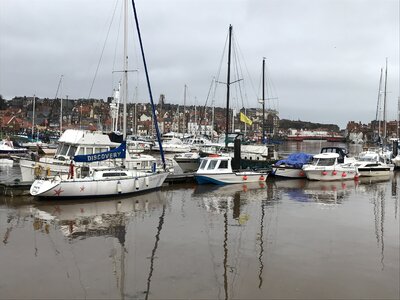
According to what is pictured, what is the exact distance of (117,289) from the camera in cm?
898

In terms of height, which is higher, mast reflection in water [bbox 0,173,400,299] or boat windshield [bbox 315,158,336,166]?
boat windshield [bbox 315,158,336,166]

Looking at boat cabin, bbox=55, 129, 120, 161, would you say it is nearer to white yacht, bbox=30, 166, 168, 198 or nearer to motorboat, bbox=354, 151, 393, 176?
white yacht, bbox=30, 166, 168, 198

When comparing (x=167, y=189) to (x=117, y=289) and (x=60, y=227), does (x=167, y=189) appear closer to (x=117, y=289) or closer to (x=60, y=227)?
(x=60, y=227)

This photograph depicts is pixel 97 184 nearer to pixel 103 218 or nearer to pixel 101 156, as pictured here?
pixel 101 156

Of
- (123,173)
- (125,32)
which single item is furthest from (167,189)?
(125,32)

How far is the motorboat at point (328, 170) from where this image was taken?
1220 inches

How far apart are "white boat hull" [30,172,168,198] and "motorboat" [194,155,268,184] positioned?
16.7 ft

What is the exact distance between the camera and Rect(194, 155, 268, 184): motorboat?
26.6m

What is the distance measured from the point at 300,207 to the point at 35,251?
12557mm

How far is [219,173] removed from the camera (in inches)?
1047

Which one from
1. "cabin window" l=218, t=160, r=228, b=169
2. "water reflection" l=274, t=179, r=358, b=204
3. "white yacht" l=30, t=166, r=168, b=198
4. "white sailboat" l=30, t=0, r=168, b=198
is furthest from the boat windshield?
"white yacht" l=30, t=166, r=168, b=198

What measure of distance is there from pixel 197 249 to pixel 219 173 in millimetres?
14620

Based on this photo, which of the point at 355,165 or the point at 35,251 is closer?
the point at 35,251

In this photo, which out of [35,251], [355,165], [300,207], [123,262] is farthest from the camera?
[355,165]
